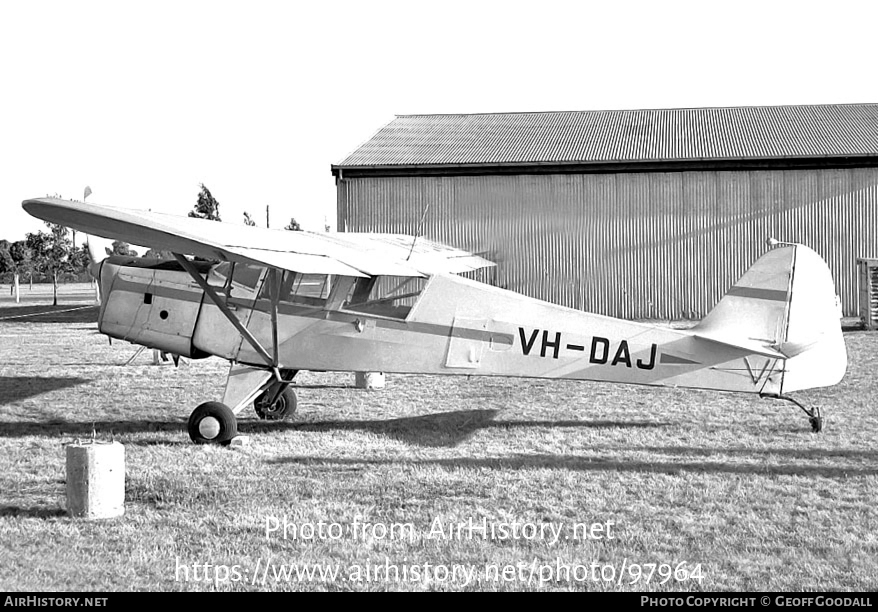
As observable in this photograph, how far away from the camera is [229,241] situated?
317 inches

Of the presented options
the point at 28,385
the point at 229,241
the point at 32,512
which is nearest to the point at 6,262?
the point at 28,385

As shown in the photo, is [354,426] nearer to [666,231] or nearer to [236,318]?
[236,318]

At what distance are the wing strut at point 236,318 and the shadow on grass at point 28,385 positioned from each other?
4.65 metres

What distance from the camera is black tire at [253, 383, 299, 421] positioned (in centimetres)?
1048

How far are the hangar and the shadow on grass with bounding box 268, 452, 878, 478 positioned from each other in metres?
18.6

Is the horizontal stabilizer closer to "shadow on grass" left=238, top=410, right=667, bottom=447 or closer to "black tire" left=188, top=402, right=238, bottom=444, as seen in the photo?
"shadow on grass" left=238, top=410, right=667, bottom=447

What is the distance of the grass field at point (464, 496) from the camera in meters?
5.00

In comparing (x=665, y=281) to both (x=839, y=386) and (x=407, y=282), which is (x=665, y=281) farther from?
(x=407, y=282)

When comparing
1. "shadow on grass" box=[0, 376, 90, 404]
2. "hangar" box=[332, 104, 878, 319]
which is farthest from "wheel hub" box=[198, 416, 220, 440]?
"hangar" box=[332, 104, 878, 319]

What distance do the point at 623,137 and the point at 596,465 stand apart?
2470 cm

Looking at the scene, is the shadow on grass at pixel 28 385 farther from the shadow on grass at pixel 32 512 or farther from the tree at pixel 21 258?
the tree at pixel 21 258

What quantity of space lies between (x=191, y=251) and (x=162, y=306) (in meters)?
1.85

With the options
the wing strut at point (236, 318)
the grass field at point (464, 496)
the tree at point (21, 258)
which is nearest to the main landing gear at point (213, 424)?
the grass field at point (464, 496)

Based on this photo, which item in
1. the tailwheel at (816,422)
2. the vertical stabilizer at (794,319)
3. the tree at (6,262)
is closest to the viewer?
the vertical stabilizer at (794,319)
